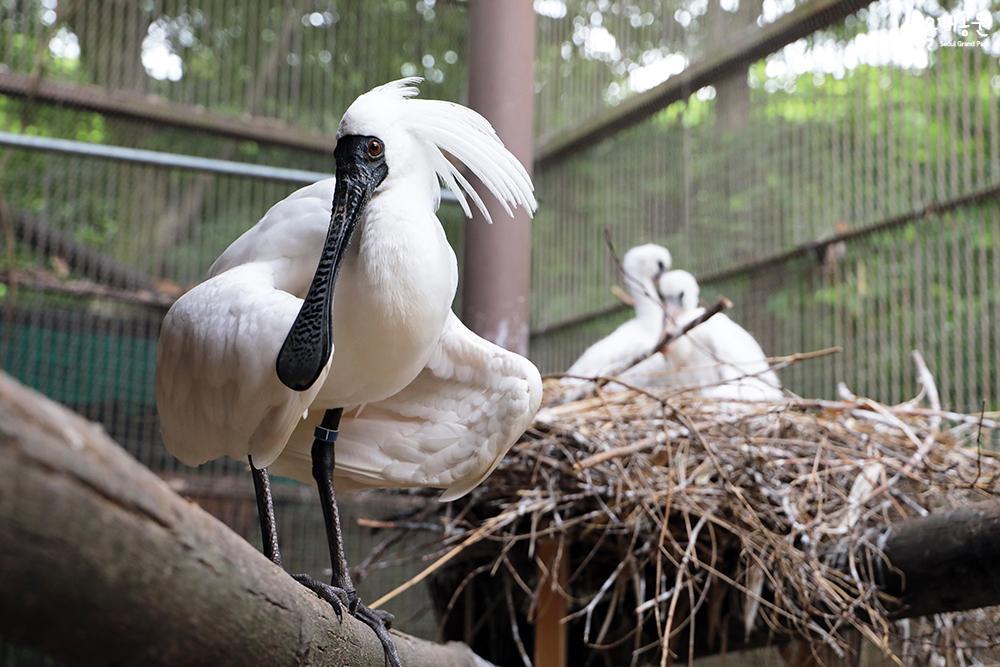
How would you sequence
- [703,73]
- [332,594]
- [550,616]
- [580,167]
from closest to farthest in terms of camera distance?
[332,594]
[550,616]
[703,73]
[580,167]

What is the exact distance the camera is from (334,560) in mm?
2480

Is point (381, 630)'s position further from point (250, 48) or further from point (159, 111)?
point (250, 48)

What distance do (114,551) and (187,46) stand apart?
4539 millimetres

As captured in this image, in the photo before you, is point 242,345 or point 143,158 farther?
point 143,158

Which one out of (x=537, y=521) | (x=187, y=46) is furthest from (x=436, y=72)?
(x=537, y=521)

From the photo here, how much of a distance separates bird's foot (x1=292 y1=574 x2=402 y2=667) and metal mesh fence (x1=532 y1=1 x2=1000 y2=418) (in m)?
2.24

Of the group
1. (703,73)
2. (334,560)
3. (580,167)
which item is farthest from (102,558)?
(580,167)

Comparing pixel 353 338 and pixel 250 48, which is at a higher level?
pixel 250 48

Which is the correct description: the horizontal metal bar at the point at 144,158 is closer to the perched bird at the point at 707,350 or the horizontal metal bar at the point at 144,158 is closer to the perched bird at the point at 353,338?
the perched bird at the point at 353,338

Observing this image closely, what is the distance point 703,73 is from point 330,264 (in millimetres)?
2786

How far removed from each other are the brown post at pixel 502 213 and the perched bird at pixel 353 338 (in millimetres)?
957

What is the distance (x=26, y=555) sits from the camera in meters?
0.82

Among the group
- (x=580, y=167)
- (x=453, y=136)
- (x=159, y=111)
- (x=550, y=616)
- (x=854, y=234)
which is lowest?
(x=550, y=616)

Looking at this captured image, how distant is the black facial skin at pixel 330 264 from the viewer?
2121 mm
